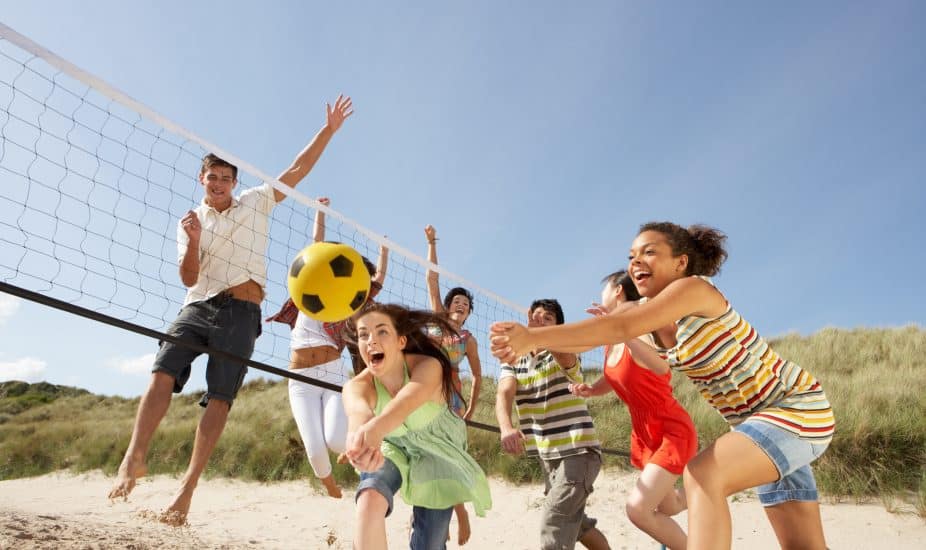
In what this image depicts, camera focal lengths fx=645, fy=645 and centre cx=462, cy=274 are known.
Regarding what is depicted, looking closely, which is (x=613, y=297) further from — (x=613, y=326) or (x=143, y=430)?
(x=143, y=430)

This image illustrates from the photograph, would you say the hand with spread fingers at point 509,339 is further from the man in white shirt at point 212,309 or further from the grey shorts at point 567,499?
the man in white shirt at point 212,309

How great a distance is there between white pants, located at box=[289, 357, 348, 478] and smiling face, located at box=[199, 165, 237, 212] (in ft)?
4.10

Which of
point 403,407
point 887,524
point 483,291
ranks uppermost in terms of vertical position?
point 483,291

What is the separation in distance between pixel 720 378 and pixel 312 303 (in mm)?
2061

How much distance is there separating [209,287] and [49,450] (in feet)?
38.8

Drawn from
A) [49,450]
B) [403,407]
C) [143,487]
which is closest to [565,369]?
[403,407]

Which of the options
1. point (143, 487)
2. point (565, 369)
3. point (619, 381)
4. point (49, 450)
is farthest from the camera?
point (49, 450)

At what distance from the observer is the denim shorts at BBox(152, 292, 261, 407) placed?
3.80 meters

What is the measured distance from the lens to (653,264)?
2.62 meters

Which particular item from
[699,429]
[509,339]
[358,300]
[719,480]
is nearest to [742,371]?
[719,480]

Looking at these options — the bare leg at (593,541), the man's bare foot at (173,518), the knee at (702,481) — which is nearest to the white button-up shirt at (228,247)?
the man's bare foot at (173,518)

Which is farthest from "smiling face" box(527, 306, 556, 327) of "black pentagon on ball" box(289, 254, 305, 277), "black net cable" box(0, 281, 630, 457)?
"black pentagon on ball" box(289, 254, 305, 277)

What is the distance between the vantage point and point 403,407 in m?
2.56

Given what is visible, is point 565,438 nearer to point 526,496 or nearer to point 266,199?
point 266,199
